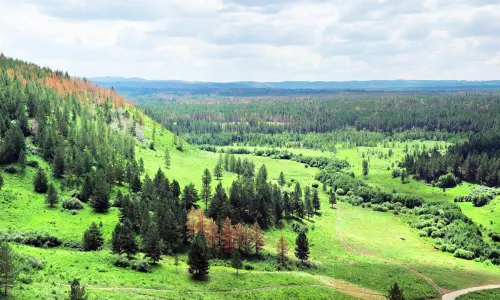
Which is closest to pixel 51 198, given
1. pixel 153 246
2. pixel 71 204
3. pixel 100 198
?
pixel 71 204

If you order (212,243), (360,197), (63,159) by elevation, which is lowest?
(360,197)

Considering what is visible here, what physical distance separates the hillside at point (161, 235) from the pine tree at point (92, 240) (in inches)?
62.1

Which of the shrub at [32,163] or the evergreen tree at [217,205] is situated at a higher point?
the shrub at [32,163]

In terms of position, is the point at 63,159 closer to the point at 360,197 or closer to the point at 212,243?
the point at 212,243

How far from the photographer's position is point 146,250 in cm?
8681

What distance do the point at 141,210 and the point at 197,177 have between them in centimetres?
7795

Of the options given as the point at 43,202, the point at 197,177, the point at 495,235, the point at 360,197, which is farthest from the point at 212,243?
the point at 360,197

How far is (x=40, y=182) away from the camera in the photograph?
12131 cm

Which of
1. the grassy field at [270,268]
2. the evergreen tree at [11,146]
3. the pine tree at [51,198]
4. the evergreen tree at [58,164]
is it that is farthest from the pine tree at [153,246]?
the evergreen tree at [11,146]

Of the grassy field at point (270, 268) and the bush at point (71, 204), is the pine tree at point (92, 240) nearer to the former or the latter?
the grassy field at point (270, 268)

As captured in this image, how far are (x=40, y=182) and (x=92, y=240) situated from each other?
43.1m

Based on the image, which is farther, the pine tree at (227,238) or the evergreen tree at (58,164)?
the evergreen tree at (58,164)

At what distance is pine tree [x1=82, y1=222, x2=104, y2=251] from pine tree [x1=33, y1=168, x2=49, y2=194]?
4091 cm

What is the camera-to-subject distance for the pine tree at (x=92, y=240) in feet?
292
